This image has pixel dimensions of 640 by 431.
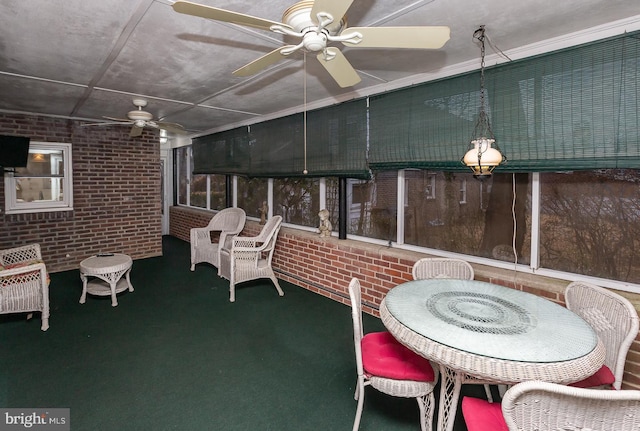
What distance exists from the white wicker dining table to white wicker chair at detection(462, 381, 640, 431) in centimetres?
23

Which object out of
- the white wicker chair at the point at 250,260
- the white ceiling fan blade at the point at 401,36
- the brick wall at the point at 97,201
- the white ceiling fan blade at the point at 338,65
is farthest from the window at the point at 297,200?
the white ceiling fan blade at the point at 401,36

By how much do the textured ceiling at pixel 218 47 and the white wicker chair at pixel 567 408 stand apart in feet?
6.17

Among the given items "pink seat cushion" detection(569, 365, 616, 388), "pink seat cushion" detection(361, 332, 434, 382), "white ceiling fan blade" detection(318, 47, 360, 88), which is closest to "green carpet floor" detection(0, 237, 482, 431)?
"pink seat cushion" detection(361, 332, 434, 382)

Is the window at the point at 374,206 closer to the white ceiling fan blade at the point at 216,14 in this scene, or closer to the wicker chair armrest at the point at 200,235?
the white ceiling fan blade at the point at 216,14

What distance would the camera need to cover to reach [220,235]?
16.9 ft

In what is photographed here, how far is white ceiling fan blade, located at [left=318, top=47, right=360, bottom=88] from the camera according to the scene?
1701mm

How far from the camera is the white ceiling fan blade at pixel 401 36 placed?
143 cm

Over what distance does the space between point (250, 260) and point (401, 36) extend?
3180 mm

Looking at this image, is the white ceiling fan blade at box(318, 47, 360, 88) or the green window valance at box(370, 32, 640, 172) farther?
the green window valance at box(370, 32, 640, 172)

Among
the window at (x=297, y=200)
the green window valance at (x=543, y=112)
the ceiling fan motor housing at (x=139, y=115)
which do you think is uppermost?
the ceiling fan motor housing at (x=139, y=115)

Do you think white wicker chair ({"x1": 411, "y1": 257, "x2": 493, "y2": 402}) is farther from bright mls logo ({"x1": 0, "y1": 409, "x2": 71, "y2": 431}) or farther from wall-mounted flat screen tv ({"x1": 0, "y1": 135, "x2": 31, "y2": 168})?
wall-mounted flat screen tv ({"x1": 0, "y1": 135, "x2": 31, "y2": 168})

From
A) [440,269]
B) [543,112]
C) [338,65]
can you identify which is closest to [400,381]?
[440,269]

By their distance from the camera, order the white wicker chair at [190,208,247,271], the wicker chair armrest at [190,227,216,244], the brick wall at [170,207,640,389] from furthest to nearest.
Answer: the wicker chair armrest at [190,227,216,244], the white wicker chair at [190,208,247,271], the brick wall at [170,207,640,389]

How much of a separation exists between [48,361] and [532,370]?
10.8 feet
